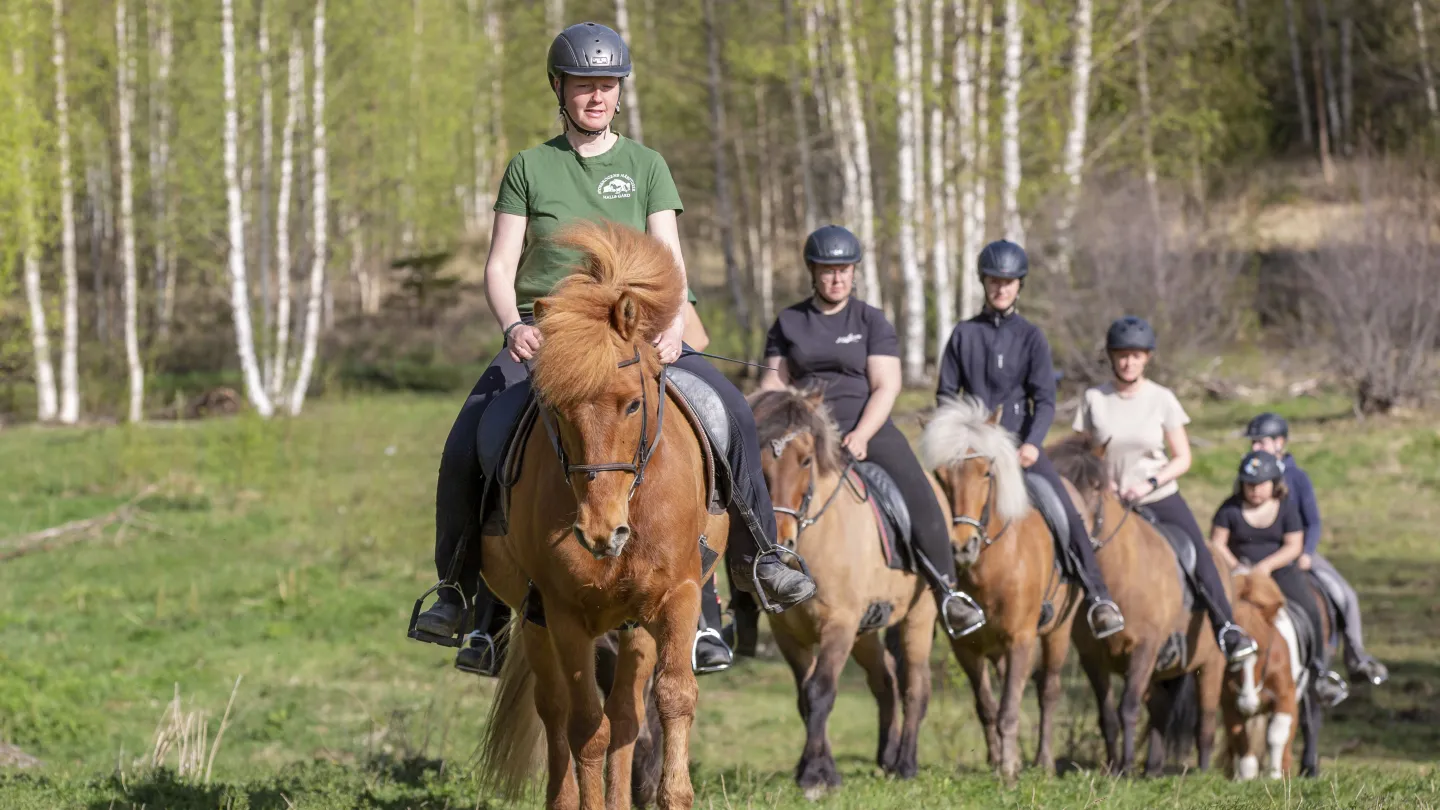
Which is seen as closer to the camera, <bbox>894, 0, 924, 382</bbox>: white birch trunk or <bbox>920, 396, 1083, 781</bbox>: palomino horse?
<bbox>920, 396, 1083, 781</bbox>: palomino horse

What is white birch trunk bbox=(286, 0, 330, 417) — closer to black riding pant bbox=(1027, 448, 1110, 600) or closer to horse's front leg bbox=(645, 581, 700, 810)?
black riding pant bbox=(1027, 448, 1110, 600)

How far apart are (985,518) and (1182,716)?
311cm

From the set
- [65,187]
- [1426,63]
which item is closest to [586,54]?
[65,187]

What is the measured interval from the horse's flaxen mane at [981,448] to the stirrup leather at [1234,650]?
7.67ft

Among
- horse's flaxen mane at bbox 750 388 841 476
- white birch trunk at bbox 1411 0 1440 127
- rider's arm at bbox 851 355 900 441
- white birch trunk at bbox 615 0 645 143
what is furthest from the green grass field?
white birch trunk at bbox 1411 0 1440 127

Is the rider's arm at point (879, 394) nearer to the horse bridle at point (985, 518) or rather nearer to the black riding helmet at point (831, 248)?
the black riding helmet at point (831, 248)

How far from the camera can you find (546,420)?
5.13 m

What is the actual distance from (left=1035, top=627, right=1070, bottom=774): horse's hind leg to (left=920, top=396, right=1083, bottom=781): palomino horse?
14 millimetres

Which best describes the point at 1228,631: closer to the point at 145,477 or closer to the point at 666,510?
the point at 666,510

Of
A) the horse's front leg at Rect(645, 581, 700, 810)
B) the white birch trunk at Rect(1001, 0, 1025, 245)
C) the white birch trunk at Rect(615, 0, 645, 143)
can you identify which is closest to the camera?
the horse's front leg at Rect(645, 581, 700, 810)

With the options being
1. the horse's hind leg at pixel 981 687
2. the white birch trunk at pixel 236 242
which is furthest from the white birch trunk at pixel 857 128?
the horse's hind leg at pixel 981 687

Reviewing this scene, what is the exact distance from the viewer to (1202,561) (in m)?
11.0

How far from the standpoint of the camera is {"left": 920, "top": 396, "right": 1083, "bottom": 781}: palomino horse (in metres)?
9.27

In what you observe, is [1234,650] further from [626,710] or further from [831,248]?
[626,710]
